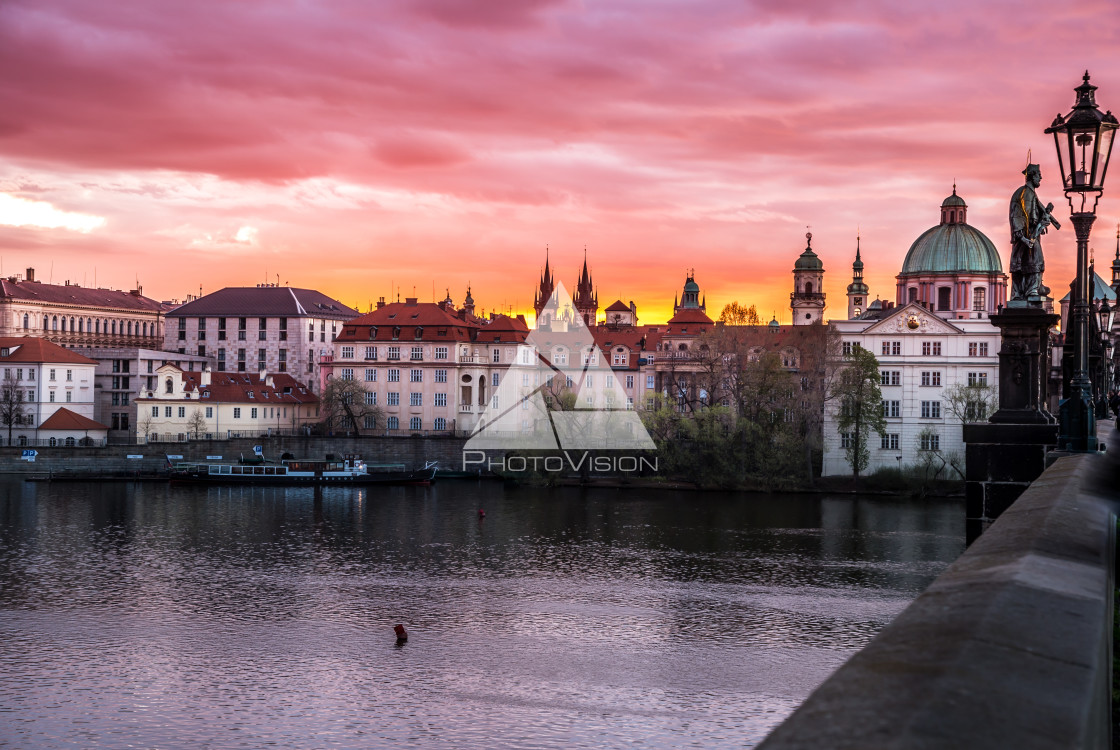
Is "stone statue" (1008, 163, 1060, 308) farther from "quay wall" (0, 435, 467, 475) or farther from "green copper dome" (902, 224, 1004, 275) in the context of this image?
→ "green copper dome" (902, 224, 1004, 275)

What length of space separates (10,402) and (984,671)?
99.9m

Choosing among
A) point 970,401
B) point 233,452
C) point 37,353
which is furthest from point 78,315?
point 970,401

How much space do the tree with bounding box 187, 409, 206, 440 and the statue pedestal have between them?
274ft

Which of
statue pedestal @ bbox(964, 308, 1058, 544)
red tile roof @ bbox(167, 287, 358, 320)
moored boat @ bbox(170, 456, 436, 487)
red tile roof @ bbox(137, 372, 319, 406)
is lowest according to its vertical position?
moored boat @ bbox(170, 456, 436, 487)

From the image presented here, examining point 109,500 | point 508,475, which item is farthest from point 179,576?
point 508,475

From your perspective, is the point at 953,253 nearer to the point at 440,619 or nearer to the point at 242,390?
the point at 242,390

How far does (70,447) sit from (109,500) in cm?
1926

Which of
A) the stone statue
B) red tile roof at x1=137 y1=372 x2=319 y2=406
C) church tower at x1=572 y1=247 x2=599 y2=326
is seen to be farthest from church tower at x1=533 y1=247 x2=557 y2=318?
the stone statue

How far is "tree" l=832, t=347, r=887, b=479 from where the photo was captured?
73.0 meters

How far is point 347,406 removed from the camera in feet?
306

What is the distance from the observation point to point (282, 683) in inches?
1130

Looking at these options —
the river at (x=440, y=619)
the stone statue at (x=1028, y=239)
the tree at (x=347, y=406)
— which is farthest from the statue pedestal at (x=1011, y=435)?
the tree at (x=347, y=406)

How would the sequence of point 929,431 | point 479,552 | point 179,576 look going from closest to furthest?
point 179,576 → point 479,552 → point 929,431

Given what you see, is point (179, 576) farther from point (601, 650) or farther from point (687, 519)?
point (687, 519)
